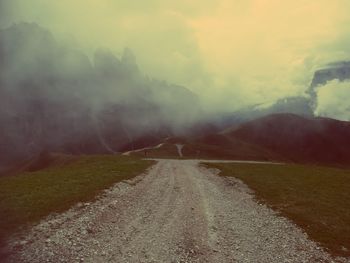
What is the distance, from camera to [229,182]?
55500mm

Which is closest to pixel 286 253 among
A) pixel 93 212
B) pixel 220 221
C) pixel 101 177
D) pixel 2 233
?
pixel 220 221

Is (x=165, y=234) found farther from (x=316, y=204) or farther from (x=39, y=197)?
(x=316, y=204)

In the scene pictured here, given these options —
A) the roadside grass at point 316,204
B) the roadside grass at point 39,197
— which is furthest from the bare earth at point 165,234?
the roadside grass at point 316,204

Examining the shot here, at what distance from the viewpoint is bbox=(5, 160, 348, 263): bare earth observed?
21297 mm

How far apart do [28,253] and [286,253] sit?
14976mm

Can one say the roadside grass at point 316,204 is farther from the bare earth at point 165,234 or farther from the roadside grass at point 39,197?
the roadside grass at point 39,197

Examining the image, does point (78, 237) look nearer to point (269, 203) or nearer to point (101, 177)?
point (269, 203)

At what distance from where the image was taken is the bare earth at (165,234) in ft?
69.9

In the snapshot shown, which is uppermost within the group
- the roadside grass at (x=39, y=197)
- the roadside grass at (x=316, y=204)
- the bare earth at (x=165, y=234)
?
the roadside grass at (x=39, y=197)

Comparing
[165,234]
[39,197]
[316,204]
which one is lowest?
[316,204]

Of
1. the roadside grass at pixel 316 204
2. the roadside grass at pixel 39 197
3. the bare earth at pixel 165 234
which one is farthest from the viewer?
the roadside grass at pixel 316 204

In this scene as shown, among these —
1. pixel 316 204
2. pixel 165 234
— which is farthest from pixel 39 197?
pixel 316 204

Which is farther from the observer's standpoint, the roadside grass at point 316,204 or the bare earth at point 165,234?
the roadside grass at point 316,204

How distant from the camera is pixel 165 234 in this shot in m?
26.0
